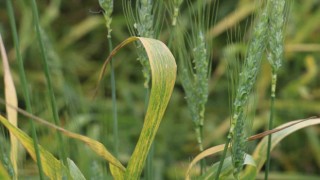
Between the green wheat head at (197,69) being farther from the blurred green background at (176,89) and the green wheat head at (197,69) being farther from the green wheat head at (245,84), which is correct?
the blurred green background at (176,89)

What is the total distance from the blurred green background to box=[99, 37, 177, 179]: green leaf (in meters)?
1.04

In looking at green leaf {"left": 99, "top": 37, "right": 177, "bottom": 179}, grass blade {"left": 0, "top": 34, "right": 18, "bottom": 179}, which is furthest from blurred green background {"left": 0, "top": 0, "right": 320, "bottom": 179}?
green leaf {"left": 99, "top": 37, "right": 177, "bottom": 179}

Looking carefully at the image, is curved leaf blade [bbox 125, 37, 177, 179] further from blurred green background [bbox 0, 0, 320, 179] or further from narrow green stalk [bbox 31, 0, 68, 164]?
blurred green background [bbox 0, 0, 320, 179]

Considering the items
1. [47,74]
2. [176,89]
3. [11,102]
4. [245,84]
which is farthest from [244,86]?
[176,89]

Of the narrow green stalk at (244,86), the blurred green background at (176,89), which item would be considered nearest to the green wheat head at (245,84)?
the narrow green stalk at (244,86)

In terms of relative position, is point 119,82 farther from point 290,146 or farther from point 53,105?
point 53,105

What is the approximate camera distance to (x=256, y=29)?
72 cm

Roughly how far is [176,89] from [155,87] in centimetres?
154

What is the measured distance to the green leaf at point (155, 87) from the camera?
0.71 metres

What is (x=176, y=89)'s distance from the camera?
2.25 metres

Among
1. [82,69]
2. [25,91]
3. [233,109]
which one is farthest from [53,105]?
[82,69]

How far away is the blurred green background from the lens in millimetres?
1965

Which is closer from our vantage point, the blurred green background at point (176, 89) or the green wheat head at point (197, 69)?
the green wheat head at point (197, 69)

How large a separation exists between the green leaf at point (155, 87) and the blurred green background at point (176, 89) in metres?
1.04
